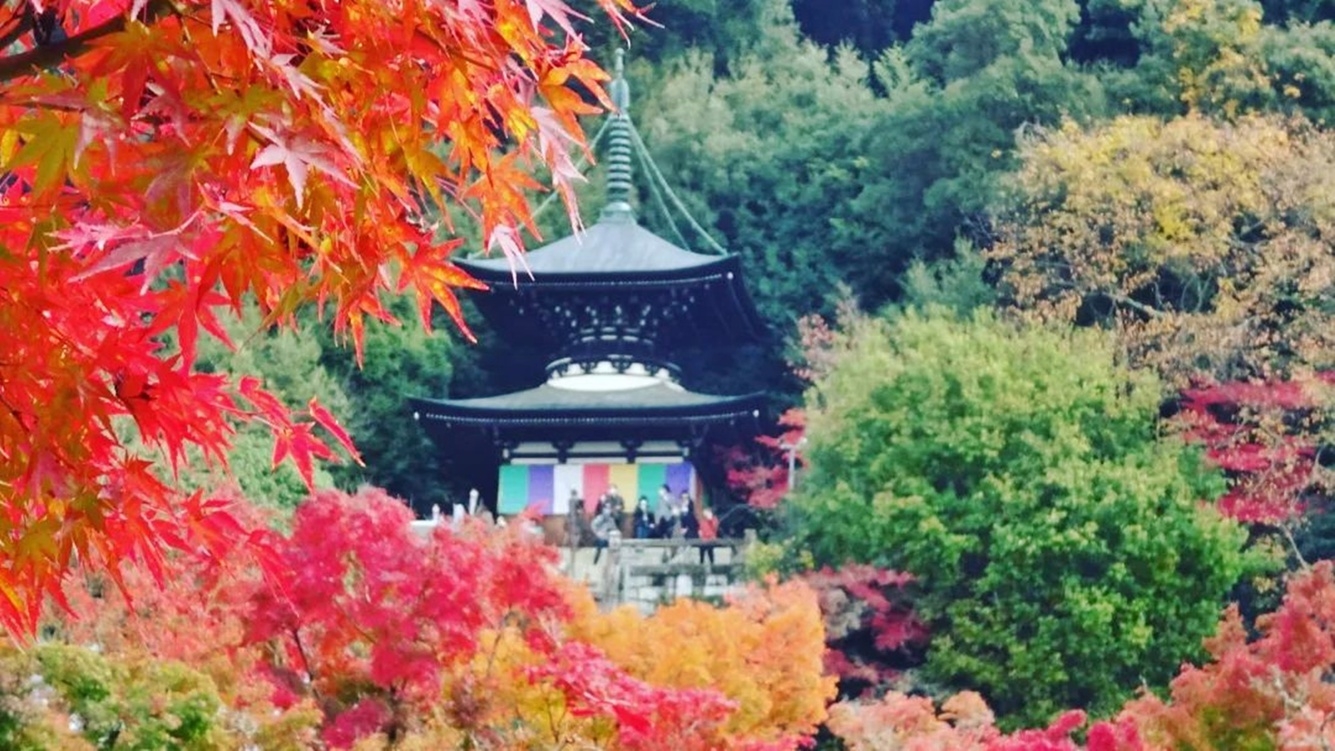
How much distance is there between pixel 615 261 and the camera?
23266mm

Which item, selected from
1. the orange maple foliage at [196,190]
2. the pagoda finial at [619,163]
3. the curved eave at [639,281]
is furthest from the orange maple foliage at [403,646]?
the pagoda finial at [619,163]

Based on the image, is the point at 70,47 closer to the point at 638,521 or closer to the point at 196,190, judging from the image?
the point at 196,190

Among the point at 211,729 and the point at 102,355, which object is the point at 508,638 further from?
the point at 102,355

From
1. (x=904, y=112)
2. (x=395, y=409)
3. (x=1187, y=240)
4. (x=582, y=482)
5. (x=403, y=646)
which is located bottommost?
(x=582, y=482)

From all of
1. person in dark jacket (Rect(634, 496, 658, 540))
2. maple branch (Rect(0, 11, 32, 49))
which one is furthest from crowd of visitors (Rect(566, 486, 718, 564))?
maple branch (Rect(0, 11, 32, 49))

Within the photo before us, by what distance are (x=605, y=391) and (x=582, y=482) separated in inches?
44.1

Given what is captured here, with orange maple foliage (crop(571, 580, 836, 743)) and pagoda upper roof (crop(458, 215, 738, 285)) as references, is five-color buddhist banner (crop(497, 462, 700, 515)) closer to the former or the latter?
pagoda upper roof (crop(458, 215, 738, 285))

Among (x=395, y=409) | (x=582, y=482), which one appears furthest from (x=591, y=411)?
(x=395, y=409)

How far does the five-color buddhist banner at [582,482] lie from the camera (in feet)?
74.5

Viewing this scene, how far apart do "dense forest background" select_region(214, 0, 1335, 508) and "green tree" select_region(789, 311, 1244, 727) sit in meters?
4.42

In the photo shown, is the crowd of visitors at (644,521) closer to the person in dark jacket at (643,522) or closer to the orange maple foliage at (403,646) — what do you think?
the person in dark jacket at (643,522)

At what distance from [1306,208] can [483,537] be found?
11.8 meters

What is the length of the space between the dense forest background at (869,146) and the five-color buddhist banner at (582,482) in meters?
1.78

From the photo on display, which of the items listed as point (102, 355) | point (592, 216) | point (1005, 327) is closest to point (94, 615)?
point (102, 355)
